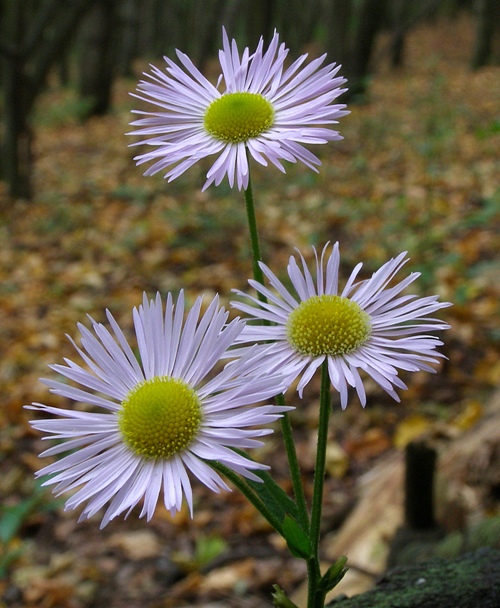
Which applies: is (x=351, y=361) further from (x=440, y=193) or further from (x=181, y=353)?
(x=440, y=193)

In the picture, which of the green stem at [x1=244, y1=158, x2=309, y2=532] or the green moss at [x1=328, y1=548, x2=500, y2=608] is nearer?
the green stem at [x1=244, y1=158, x2=309, y2=532]

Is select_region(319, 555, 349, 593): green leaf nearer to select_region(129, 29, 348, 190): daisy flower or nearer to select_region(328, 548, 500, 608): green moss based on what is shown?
select_region(328, 548, 500, 608): green moss

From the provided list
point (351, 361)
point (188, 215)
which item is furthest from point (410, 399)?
point (188, 215)

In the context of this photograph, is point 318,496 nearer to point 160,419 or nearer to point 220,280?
point 160,419

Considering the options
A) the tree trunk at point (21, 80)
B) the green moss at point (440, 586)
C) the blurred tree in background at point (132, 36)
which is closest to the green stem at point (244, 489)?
the green moss at point (440, 586)

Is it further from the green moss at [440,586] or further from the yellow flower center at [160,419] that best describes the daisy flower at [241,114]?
the green moss at [440,586]

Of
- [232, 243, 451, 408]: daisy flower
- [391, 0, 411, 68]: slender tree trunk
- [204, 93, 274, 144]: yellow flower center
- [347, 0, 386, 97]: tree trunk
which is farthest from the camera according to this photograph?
[391, 0, 411, 68]: slender tree trunk

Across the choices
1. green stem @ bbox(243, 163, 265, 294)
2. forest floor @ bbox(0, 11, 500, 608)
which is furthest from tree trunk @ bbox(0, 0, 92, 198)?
green stem @ bbox(243, 163, 265, 294)

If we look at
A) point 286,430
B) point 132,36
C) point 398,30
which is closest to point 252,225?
point 286,430
